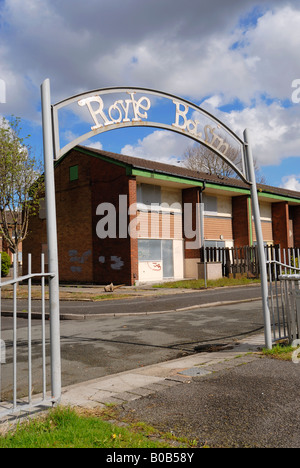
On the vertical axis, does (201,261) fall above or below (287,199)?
below

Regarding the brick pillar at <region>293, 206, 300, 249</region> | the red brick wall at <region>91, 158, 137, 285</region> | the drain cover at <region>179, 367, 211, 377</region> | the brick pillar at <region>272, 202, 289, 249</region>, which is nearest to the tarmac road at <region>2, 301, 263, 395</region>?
the drain cover at <region>179, 367, 211, 377</region>

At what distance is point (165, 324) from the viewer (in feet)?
32.2

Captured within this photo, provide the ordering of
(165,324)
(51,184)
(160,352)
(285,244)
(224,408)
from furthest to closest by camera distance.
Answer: (285,244) → (165,324) → (160,352) → (51,184) → (224,408)

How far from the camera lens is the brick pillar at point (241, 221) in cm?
2942

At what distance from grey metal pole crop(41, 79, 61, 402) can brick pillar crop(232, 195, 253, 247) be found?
85.1 ft

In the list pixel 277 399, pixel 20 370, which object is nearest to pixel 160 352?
pixel 20 370

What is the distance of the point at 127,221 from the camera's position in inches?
873

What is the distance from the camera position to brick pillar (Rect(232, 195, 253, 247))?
29.4 meters

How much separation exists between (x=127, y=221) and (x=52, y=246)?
58.6 feet

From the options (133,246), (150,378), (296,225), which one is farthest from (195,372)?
(296,225)

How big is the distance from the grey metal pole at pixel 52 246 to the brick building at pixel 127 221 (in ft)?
56.2

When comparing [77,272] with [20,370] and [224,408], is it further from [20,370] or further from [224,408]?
[224,408]

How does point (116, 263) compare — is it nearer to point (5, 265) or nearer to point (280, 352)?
→ point (280, 352)

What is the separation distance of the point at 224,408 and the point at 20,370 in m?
3.69
